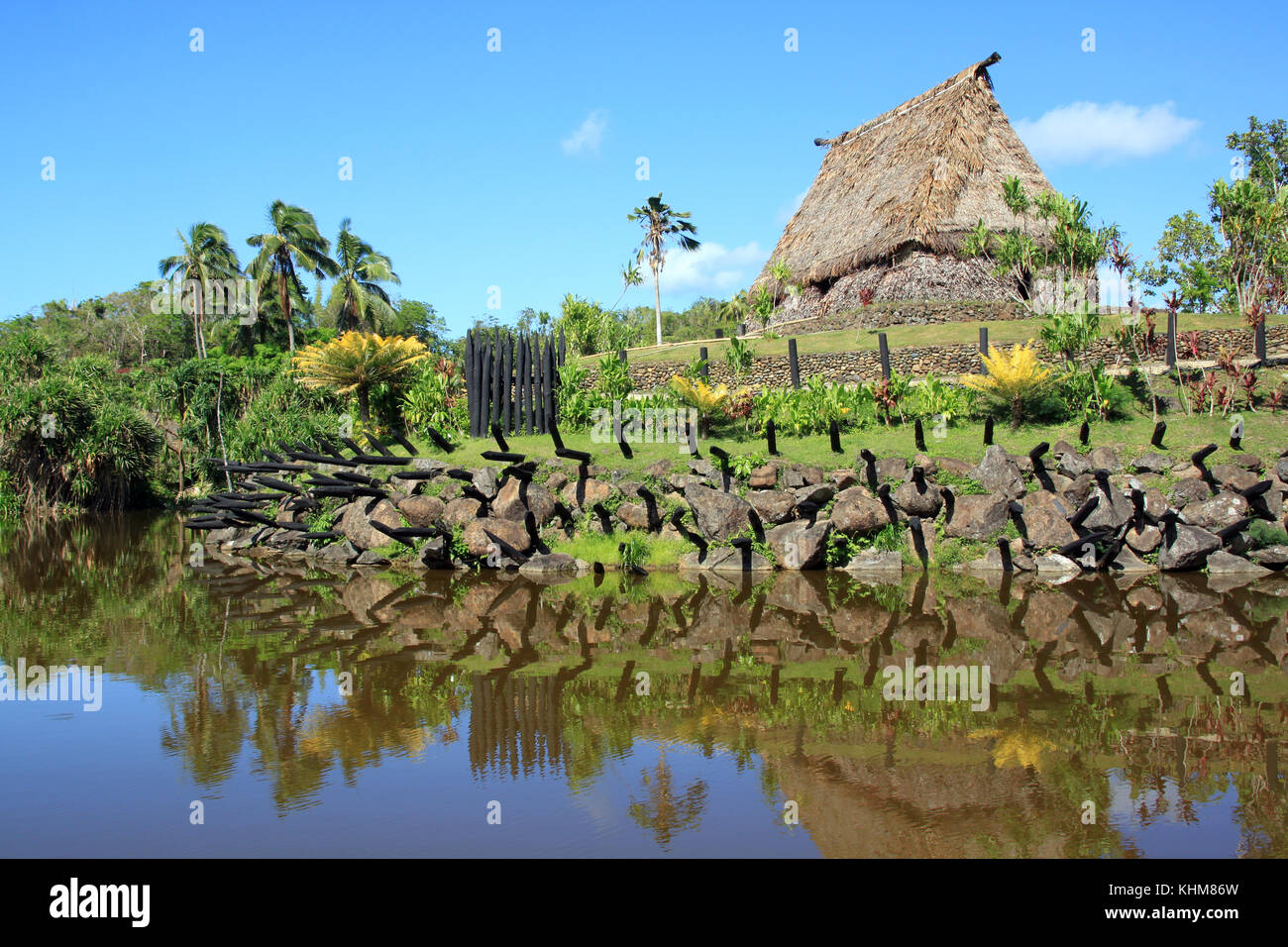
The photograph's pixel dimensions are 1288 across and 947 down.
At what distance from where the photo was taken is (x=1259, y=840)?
4.68 meters

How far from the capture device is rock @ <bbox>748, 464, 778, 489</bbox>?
46.5 feet

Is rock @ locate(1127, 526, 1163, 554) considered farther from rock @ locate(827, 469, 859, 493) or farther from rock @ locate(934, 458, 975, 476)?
rock @ locate(827, 469, 859, 493)

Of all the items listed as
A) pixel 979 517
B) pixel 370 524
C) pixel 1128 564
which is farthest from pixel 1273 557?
pixel 370 524

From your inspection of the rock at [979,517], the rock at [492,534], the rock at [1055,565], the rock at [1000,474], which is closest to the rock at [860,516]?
the rock at [979,517]

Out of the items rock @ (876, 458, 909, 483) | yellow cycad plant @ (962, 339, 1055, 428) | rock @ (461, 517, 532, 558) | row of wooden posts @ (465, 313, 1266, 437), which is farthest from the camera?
row of wooden posts @ (465, 313, 1266, 437)

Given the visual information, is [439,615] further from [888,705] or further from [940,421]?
[940,421]

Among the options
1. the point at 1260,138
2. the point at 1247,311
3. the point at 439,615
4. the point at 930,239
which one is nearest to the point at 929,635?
the point at 439,615

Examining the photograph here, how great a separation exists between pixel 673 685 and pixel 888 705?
1.71 m

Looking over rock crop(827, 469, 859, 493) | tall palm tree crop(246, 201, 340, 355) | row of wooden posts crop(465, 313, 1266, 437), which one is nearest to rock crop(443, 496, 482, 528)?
row of wooden posts crop(465, 313, 1266, 437)

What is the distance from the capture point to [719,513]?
13.8 metres

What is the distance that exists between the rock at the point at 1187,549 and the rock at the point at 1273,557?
50 cm

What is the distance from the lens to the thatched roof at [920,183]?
1066 inches

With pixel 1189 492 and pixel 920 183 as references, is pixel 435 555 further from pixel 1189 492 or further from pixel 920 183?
pixel 920 183

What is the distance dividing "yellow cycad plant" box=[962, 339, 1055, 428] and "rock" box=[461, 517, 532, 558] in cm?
800
